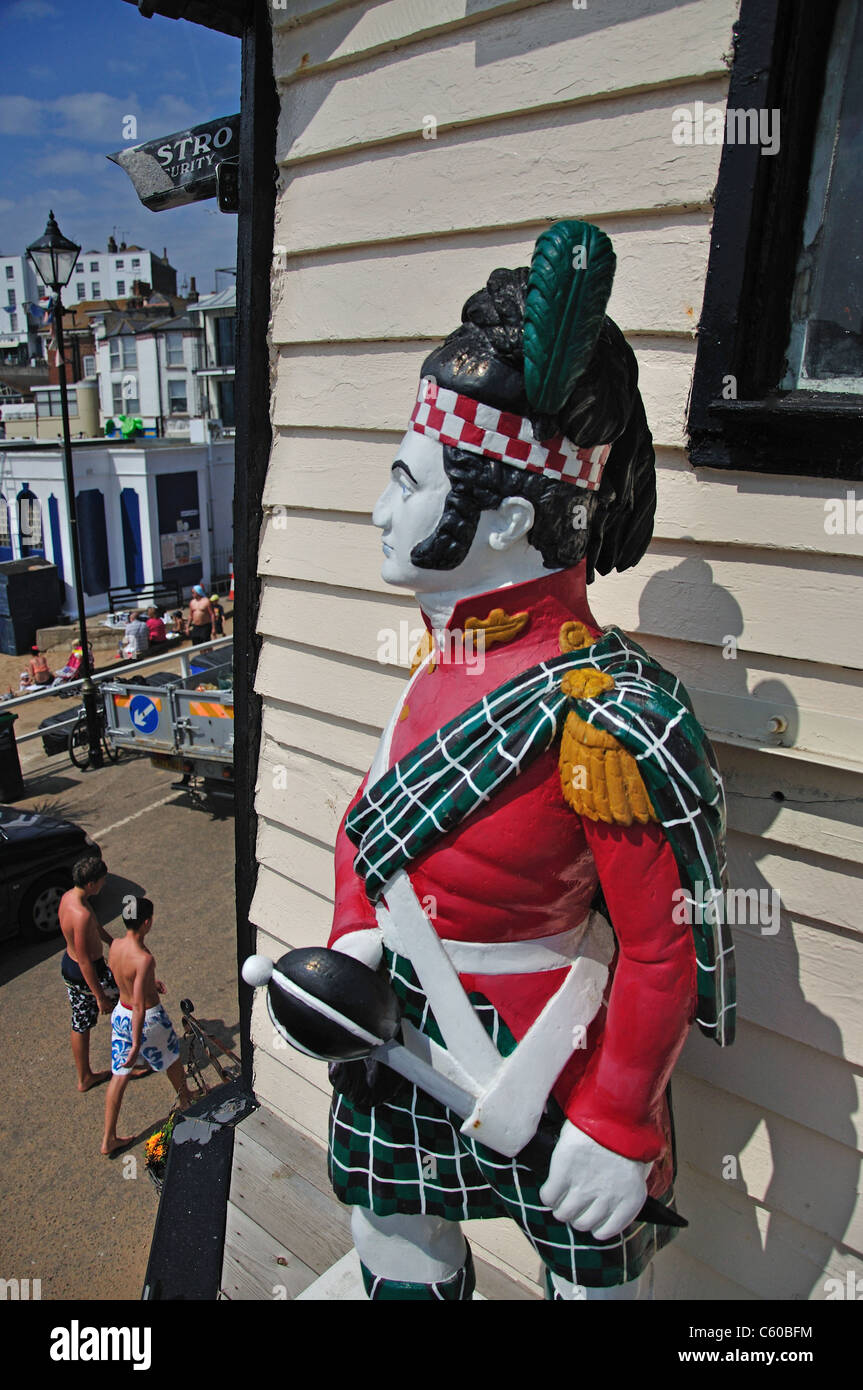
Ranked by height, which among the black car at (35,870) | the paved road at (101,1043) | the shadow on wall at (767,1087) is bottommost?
the paved road at (101,1043)

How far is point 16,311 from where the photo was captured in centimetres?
4594

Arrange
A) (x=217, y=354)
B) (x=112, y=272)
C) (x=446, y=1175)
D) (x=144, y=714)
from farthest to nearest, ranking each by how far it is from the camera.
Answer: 1. (x=112, y=272)
2. (x=217, y=354)
3. (x=144, y=714)
4. (x=446, y=1175)

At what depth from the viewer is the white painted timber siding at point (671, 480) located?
2012 millimetres

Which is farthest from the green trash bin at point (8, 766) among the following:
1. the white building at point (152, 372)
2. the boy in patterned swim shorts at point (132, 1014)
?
the white building at point (152, 372)

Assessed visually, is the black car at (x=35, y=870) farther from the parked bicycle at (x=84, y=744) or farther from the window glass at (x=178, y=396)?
the window glass at (x=178, y=396)

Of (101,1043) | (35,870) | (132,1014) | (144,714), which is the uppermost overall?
(144,714)

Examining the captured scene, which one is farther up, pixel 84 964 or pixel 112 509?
pixel 112 509

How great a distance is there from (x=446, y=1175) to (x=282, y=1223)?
4.92ft

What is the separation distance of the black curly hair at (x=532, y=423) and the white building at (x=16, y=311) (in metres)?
39.8

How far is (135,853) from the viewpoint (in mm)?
8125

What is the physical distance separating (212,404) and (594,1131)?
26091 mm

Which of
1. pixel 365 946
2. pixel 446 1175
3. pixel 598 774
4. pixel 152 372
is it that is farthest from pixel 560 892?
pixel 152 372

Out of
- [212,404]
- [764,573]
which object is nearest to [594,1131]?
[764,573]

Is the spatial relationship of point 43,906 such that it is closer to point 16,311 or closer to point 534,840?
point 534,840
